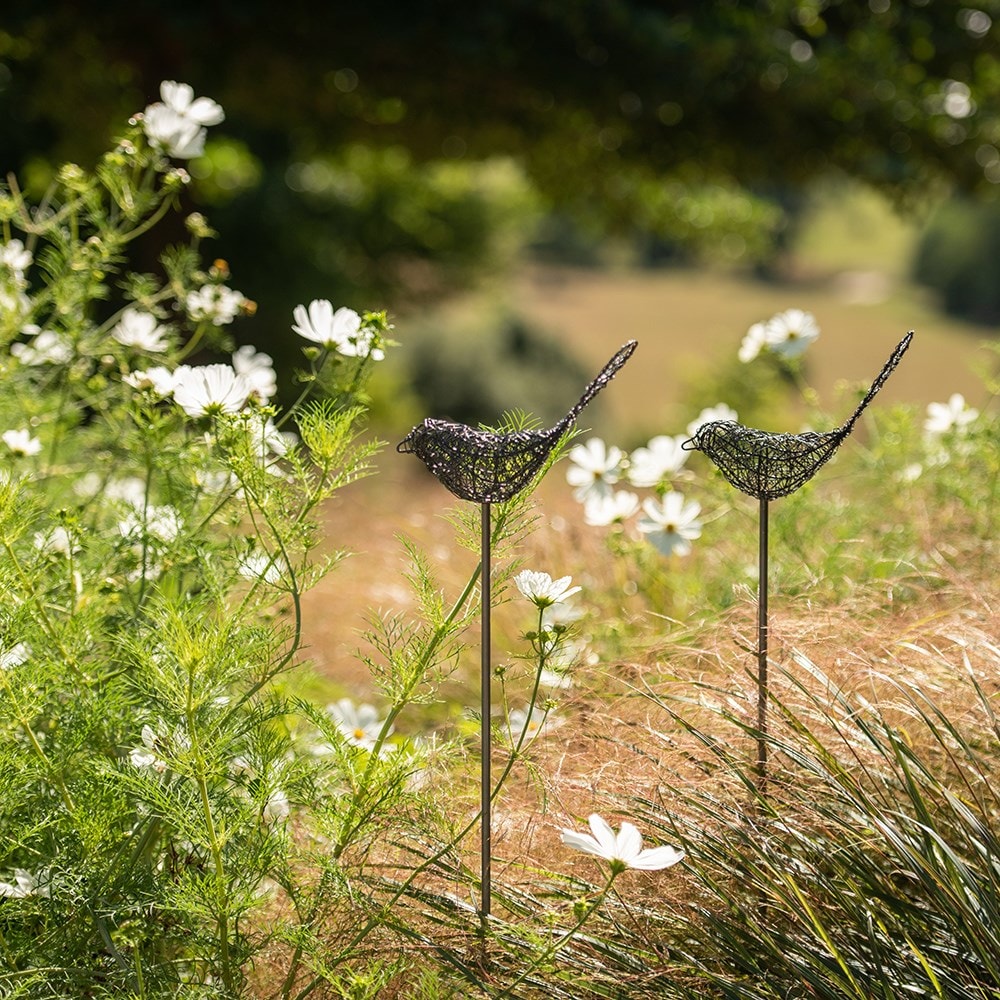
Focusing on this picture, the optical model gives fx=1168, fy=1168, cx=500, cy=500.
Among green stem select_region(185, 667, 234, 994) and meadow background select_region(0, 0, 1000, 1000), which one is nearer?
green stem select_region(185, 667, 234, 994)

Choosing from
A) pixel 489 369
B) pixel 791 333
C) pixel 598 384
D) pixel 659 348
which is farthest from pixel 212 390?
pixel 659 348

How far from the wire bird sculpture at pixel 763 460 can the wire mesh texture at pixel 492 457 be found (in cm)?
24

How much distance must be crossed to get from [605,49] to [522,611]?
3.69 m

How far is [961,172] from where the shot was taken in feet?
20.6

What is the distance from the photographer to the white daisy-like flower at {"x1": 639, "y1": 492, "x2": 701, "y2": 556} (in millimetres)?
2094

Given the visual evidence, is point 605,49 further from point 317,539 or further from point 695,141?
point 317,539

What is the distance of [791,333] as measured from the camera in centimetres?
236

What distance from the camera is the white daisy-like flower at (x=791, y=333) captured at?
2330mm

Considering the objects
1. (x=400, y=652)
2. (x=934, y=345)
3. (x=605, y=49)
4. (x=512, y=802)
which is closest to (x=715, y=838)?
(x=512, y=802)

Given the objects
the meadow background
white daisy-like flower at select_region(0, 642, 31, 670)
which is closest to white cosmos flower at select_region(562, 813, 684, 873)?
the meadow background

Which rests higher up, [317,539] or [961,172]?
[961,172]

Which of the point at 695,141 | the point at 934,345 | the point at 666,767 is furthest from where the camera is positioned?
the point at 934,345

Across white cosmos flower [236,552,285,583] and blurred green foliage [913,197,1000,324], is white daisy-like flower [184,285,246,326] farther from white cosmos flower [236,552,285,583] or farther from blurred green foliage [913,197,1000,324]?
blurred green foliage [913,197,1000,324]

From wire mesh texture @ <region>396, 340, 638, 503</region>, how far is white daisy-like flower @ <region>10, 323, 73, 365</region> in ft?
3.44
